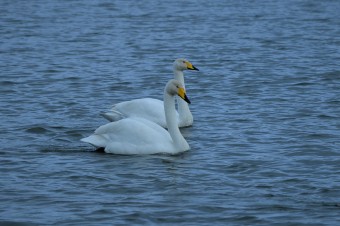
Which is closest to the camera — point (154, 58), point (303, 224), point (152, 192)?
point (303, 224)

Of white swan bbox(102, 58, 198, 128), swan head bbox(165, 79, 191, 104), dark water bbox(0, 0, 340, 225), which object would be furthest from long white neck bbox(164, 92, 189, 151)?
white swan bbox(102, 58, 198, 128)

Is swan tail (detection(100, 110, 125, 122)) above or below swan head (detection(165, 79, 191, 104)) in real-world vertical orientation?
below

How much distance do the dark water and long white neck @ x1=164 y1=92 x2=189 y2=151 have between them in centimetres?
24

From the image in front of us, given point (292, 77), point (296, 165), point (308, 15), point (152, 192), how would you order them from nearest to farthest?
point (152, 192) → point (296, 165) → point (292, 77) → point (308, 15)

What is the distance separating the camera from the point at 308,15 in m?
29.0

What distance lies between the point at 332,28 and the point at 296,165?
1447 cm

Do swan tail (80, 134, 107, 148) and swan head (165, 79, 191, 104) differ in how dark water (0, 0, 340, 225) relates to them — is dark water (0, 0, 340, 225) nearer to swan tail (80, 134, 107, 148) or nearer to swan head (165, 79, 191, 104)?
swan tail (80, 134, 107, 148)

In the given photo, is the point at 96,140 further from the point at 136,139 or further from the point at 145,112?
the point at 145,112

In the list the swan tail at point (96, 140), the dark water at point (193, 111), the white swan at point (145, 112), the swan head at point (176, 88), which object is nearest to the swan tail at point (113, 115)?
the white swan at point (145, 112)

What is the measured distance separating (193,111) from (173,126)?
120 inches

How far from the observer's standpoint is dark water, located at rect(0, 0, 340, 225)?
10.3 meters

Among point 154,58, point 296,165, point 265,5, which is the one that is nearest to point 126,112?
point 296,165

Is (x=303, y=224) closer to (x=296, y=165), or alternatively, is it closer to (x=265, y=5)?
(x=296, y=165)

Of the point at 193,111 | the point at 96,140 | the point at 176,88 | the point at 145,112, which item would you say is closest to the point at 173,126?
the point at 176,88
